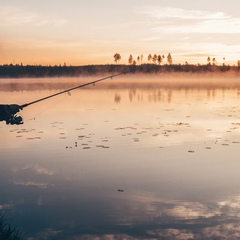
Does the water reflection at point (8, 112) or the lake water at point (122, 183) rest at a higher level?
the water reflection at point (8, 112)

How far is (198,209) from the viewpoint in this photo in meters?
11.9

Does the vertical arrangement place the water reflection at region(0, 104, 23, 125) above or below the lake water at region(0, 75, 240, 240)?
above

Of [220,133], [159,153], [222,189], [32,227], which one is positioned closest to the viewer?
[32,227]

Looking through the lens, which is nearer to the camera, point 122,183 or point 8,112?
point 8,112

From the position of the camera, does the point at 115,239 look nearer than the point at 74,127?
Yes

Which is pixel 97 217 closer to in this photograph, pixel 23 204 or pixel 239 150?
pixel 23 204

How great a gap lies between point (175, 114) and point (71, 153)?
739 inches

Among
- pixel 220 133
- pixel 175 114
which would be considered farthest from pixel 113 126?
pixel 175 114

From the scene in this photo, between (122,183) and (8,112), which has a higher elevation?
(8,112)

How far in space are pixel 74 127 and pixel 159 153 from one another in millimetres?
10211

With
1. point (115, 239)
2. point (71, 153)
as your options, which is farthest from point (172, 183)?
point (71, 153)

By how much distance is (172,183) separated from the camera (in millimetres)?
Answer: 14461

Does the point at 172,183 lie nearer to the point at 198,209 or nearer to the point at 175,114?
the point at 198,209

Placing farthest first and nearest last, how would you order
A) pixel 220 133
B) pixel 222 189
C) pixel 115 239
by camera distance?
pixel 220 133
pixel 222 189
pixel 115 239
